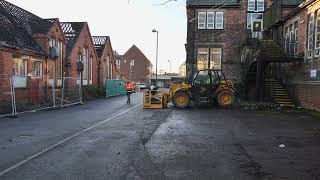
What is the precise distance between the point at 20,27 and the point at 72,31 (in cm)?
1141

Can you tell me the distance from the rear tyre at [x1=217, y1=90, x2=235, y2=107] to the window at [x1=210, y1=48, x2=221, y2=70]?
1218 cm

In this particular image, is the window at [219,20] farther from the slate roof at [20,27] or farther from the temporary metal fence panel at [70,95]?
the slate roof at [20,27]

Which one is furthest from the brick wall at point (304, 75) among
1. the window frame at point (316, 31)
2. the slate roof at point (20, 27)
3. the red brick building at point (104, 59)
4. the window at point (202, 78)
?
the red brick building at point (104, 59)

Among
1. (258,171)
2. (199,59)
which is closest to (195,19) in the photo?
(199,59)

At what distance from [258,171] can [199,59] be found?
3002 cm

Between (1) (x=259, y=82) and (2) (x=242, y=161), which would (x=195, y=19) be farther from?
(2) (x=242, y=161)

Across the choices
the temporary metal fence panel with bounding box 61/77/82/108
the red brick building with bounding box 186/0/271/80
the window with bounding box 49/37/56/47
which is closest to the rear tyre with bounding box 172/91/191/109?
the temporary metal fence panel with bounding box 61/77/82/108

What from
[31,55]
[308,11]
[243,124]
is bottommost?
[243,124]

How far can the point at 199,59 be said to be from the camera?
37.9 meters

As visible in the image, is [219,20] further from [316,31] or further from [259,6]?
[316,31]

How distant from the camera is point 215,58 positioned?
37812 millimetres

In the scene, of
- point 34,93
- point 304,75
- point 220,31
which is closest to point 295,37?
point 304,75

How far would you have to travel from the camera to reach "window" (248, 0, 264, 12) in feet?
124

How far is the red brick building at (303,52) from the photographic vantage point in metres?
23.1
